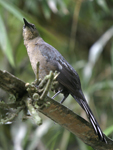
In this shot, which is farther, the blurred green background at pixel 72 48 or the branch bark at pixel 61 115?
the blurred green background at pixel 72 48

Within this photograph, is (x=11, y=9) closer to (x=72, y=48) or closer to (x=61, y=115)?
(x=72, y=48)

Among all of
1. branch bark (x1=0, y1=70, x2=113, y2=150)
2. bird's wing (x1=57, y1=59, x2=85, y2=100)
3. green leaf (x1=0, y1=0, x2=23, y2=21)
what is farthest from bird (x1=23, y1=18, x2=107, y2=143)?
green leaf (x1=0, y1=0, x2=23, y2=21)

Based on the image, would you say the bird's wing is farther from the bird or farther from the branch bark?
the branch bark

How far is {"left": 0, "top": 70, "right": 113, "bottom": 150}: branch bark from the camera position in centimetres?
113

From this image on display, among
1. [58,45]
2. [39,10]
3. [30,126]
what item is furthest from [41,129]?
[39,10]

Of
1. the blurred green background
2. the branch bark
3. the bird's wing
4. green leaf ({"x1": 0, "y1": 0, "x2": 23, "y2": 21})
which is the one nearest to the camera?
the branch bark

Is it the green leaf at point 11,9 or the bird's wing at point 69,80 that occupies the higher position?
the green leaf at point 11,9

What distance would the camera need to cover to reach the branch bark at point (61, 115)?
1.13 m

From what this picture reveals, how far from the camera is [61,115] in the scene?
4.42ft

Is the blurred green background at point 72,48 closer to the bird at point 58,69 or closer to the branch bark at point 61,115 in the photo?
the bird at point 58,69

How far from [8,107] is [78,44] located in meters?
3.09

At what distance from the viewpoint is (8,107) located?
1.17m

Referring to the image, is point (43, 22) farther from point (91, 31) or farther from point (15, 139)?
point (15, 139)

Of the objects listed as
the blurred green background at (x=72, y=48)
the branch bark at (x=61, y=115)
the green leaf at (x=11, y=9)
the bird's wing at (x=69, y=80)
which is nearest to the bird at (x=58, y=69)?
the bird's wing at (x=69, y=80)
